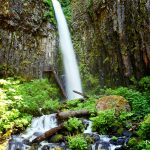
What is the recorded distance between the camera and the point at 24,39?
56.5 feet

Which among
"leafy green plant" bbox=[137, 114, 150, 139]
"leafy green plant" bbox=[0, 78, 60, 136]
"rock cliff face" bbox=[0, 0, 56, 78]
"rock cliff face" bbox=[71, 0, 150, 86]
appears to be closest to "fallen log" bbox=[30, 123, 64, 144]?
"leafy green plant" bbox=[0, 78, 60, 136]

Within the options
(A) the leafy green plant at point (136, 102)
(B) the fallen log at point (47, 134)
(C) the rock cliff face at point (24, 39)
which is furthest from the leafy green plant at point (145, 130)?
(C) the rock cliff face at point (24, 39)

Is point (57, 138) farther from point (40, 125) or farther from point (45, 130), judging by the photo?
point (40, 125)

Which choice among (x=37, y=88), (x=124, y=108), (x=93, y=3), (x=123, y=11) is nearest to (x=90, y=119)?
(x=124, y=108)

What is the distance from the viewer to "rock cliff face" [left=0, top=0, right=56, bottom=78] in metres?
16.7

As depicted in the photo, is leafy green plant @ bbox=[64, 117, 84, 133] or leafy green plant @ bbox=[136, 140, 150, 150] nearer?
leafy green plant @ bbox=[136, 140, 150, 150]

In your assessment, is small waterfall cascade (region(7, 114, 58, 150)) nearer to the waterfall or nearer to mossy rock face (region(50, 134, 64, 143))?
mossy rock face (region(50, 134, 64, 143))

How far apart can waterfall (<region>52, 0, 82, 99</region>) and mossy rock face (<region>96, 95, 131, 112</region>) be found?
472 cm

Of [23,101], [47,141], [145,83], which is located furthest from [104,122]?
[145,83]

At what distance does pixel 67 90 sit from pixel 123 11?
5364mm

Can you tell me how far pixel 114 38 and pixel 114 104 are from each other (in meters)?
5.42

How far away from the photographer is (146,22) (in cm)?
1419

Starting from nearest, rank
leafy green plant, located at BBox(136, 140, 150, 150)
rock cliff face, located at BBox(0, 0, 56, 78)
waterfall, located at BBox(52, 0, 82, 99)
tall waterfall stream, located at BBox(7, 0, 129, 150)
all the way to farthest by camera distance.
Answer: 1. leafy green plant, located at BBox(136, 140, 150, 150)
2. tall waterfall stream, located at BBox(7, 0, 129, 150)
3. rock cliff face, located at BBox(0, 0, 56, 78)
4. waterfall, located at BBox(52, 0, 82, 99)

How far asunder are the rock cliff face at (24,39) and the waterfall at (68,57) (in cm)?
81
